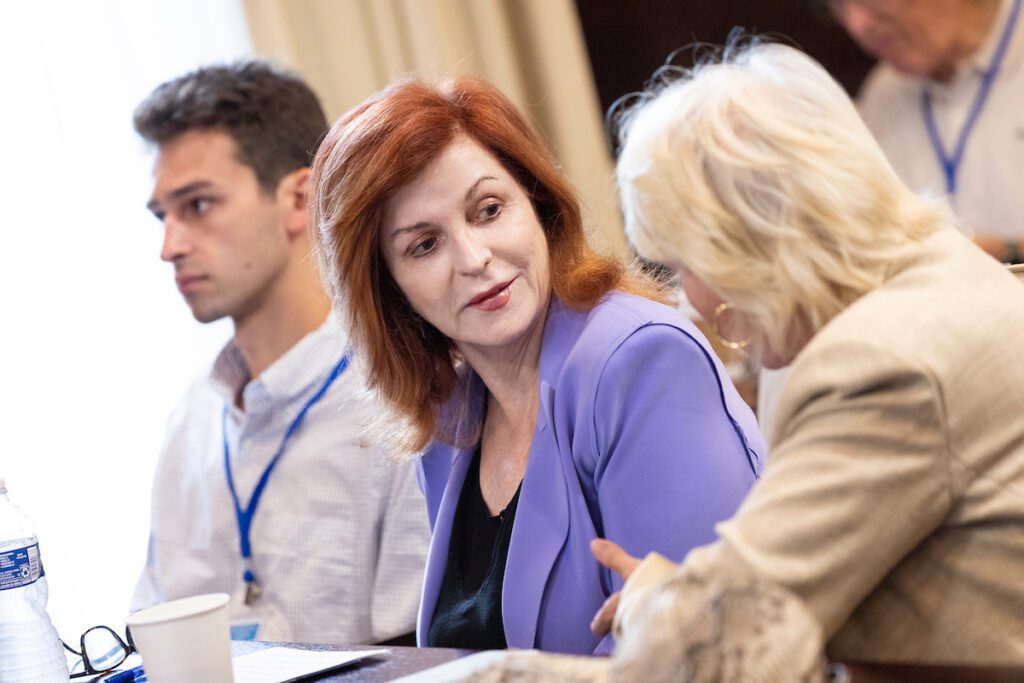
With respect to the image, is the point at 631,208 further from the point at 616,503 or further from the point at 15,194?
the point at 15,194

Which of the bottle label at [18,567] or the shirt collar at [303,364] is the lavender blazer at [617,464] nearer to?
the bottle label at [18,567]

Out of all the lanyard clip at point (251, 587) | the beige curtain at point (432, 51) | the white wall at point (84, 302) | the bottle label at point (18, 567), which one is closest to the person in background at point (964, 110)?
the beige curtain at point (432, 51)

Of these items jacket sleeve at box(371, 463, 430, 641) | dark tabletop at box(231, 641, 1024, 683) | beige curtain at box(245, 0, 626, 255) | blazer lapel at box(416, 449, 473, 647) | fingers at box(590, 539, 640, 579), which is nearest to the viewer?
dark tabletop at box(231, 641, 1024, 683)

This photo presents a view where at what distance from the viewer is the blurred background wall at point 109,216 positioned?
342 cm

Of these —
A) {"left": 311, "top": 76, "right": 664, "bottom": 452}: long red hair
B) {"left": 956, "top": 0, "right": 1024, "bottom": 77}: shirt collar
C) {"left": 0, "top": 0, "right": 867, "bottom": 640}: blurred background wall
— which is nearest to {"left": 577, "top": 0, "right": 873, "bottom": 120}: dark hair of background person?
{"left": 0, "top": 0, "right": 867, "bottom": 640}: blurred background wall

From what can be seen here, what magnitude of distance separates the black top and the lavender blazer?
0.11m

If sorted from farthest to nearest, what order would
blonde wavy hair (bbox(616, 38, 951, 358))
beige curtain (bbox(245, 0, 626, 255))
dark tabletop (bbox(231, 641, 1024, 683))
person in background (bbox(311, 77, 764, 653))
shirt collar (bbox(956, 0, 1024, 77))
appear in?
1. beige curtain (bbox(245, 0, 626, 255))
2. shirt collar (bbox(956, 0, 1024, 77))
3. person in background (bbox(311, 77, 764, 653))
4. blonde wavy hair (bbox(616, 38, 951, 358))
5. dark tabletop (bbox(231, 641, 1024, 683))

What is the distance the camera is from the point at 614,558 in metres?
1.22

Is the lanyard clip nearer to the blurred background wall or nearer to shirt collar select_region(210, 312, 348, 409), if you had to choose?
shirt collar select_region(210, 312, 348, 409)

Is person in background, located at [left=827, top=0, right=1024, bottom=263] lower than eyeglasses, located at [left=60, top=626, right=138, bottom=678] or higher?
higher

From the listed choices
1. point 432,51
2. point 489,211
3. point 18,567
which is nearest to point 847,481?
point 489,211

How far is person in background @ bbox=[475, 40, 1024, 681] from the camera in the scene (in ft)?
3.17

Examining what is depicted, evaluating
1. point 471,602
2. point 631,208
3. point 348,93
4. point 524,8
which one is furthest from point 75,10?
point 631,208

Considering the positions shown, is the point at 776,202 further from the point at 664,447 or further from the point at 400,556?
the point at 400,556
